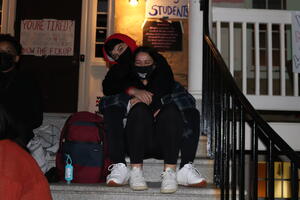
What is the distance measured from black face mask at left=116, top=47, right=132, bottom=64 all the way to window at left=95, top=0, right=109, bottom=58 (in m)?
2.27

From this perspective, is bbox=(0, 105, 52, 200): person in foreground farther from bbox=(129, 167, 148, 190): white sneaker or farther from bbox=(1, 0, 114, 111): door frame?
bbox=(1, 0, 114, 111): door frame

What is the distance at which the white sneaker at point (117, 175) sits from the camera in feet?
7.71

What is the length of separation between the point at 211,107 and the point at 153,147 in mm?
636

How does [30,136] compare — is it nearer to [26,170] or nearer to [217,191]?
[26,170]

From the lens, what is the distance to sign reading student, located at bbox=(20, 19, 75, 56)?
16.1ft

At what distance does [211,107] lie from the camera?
2865 millimetres

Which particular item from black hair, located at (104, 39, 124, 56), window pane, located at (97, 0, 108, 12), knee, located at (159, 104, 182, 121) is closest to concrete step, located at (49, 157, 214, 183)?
knee, located at (159, 104, 182, 121)

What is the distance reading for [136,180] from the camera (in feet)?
7.55

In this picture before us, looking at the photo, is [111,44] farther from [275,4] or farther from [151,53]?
[275,4]

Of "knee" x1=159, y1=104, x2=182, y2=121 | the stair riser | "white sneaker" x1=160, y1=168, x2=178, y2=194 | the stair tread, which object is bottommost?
the stair riser

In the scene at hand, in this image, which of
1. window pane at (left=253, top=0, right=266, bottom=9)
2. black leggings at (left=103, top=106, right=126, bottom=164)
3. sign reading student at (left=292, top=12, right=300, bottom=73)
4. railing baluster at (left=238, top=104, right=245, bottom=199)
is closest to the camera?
railing baluster at (left=238, top=104, right=245, bottom=199)

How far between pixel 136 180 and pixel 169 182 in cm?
19

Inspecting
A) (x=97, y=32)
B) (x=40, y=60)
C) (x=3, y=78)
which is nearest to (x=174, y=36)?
(x=97, y=32)

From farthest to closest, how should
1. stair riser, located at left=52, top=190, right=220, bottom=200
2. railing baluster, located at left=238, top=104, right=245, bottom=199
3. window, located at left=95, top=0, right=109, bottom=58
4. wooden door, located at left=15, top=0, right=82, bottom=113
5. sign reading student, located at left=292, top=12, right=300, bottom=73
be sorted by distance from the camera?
window, located at left=95, top=0, right=109, bottom=58 → wooden door, located at left=15, top=0, right=82, bottom=113 → sign reading student, located at left=292, top=12, right=300, bottom=73 → stair riser, located at left=52, top=190, right=220, bottom=200 → railing baluster, located at left=238, top=104, right=245, bottom=199
